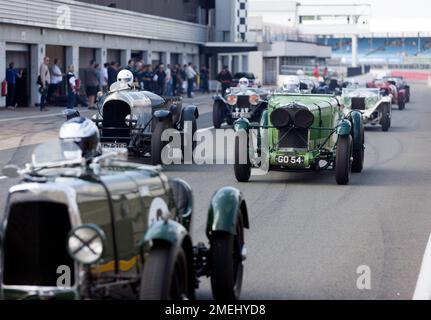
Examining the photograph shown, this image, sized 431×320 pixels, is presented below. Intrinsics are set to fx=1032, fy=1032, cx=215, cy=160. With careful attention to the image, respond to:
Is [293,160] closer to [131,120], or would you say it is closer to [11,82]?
[131,120]

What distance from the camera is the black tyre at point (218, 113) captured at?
25.7 meters

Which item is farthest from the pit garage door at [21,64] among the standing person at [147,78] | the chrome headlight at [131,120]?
the chrome headlight at [131,120]

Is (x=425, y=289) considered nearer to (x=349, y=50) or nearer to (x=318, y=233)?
(x=318, y=233)

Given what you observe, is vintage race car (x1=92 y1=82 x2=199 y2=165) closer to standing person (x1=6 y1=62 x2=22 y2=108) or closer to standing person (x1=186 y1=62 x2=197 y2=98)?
standing person (x1=6 y1=62 x2=22 y2=108)

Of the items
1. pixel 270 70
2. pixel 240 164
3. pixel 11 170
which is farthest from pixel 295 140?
pixel 270 70

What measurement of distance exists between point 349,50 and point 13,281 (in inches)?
5067

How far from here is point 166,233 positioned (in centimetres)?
605

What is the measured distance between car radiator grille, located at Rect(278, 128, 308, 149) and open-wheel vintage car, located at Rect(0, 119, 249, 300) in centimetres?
819

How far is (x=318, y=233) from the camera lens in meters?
10.5

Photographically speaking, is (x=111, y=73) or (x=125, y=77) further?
(x=111, y=73)

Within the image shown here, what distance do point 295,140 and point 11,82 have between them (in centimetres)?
1812

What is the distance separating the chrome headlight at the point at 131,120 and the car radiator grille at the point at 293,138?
2745 millimetres

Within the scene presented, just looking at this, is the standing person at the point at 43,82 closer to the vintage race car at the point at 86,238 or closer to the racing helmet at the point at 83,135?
the racing helmet at the point at 83,135
